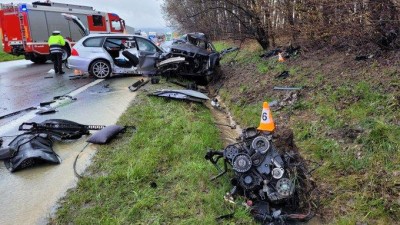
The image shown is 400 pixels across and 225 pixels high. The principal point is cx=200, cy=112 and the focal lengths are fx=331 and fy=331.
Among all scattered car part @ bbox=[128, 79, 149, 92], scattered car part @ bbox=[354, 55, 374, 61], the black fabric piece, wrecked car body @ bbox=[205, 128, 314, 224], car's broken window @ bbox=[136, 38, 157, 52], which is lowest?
wrecked car body @ bbox=[205, 128, 314, 224]

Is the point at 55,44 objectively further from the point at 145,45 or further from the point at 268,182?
the point at 268,182

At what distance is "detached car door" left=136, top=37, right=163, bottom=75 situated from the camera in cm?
1047

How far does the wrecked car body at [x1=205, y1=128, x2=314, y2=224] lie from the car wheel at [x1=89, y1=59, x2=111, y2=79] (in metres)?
8.09

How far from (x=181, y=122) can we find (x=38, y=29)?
15.0 meters

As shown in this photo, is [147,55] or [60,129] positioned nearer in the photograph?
[60,129]

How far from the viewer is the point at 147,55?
10.5 meters

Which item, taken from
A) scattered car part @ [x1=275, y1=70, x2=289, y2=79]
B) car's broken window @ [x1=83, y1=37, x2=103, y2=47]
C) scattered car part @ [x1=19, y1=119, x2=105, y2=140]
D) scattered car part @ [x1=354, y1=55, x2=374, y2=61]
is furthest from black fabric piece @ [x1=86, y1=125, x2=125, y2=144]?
car's broken window @ [x1=83, y1=37, x2=103, y2=47]

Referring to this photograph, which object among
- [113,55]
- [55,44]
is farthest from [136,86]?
[55,44]

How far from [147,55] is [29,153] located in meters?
6.83

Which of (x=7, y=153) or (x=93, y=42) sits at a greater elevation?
(x=93, y=42)

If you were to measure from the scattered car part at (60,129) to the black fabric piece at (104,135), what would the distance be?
0.30 m

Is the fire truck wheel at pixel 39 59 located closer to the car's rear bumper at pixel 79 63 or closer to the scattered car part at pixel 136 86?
the car's rear bumper at pixel 79 63

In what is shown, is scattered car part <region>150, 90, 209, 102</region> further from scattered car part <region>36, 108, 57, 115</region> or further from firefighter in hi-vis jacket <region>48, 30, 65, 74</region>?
firefighter in hi-vis jacket <region>48, 30, 65, 74</region>

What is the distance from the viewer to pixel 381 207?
350 cm
